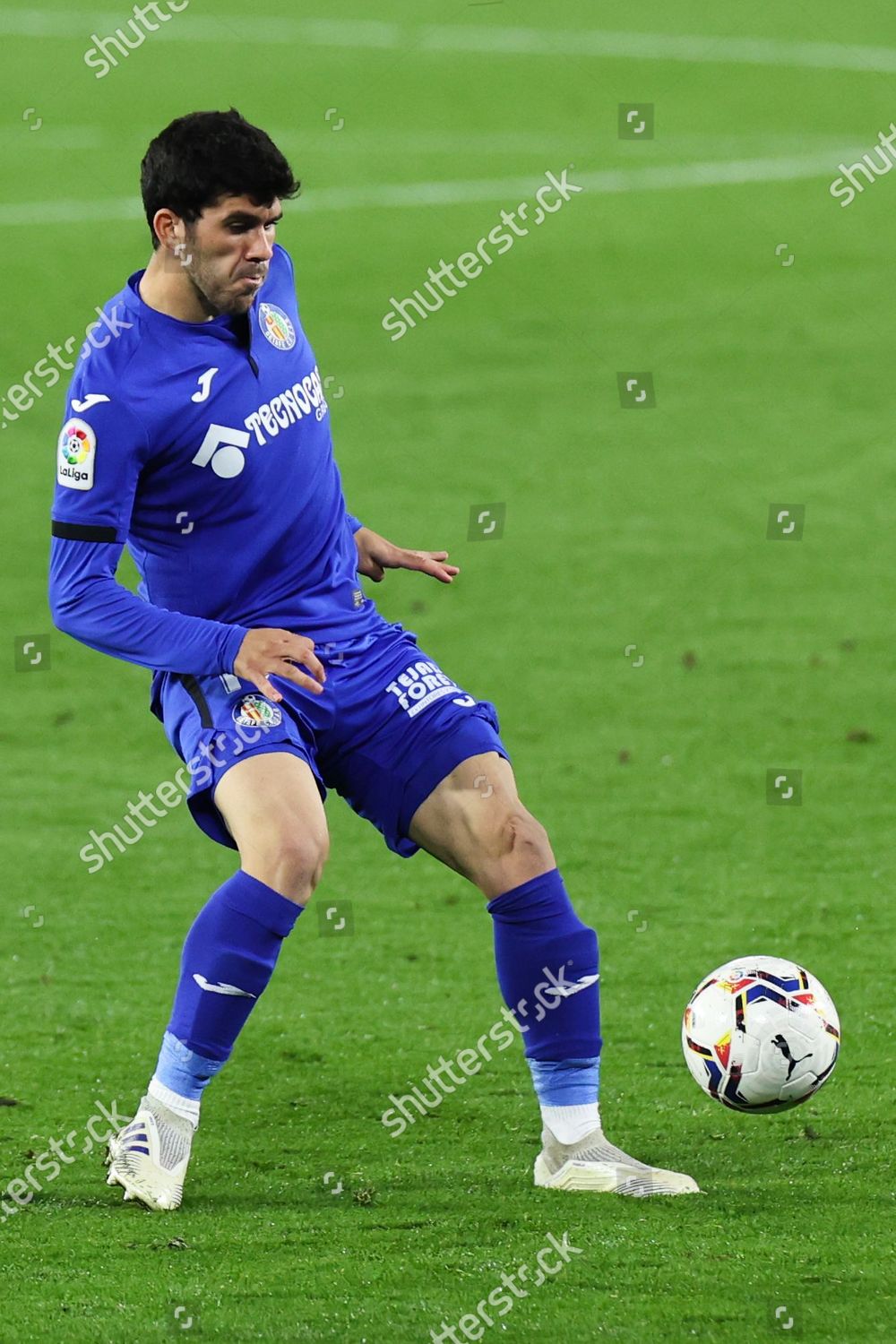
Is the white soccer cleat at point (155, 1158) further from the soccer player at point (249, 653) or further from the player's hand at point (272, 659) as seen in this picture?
the player's hand at point (272, 659)

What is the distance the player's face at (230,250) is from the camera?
178 inches

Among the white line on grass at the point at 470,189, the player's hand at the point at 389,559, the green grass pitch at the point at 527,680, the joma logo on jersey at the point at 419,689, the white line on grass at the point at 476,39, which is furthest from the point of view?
the white line on grass at the point at 476,39

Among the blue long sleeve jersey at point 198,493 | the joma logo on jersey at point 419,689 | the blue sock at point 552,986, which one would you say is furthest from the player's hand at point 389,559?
the blue sock at point 552,986

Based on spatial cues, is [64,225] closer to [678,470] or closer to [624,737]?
[678,470]

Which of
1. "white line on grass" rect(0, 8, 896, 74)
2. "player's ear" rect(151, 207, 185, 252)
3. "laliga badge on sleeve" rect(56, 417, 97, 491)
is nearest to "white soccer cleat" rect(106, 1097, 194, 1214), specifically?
"laliga badge on sleeve" rect(56, 417, 97, 491)

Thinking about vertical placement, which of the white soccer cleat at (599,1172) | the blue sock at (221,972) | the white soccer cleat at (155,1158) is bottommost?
the white soccer cleat at (599,1172)

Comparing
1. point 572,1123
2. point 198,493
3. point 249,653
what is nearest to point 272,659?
point 249,653

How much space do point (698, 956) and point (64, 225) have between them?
13.9 m

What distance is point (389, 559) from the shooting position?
5.39m

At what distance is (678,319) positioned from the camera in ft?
53.3

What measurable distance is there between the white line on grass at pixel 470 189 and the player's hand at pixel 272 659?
1517 cm

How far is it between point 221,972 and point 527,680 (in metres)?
5.45

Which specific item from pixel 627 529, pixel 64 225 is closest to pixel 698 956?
pixel 627 529

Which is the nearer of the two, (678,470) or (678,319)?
(678,470)
